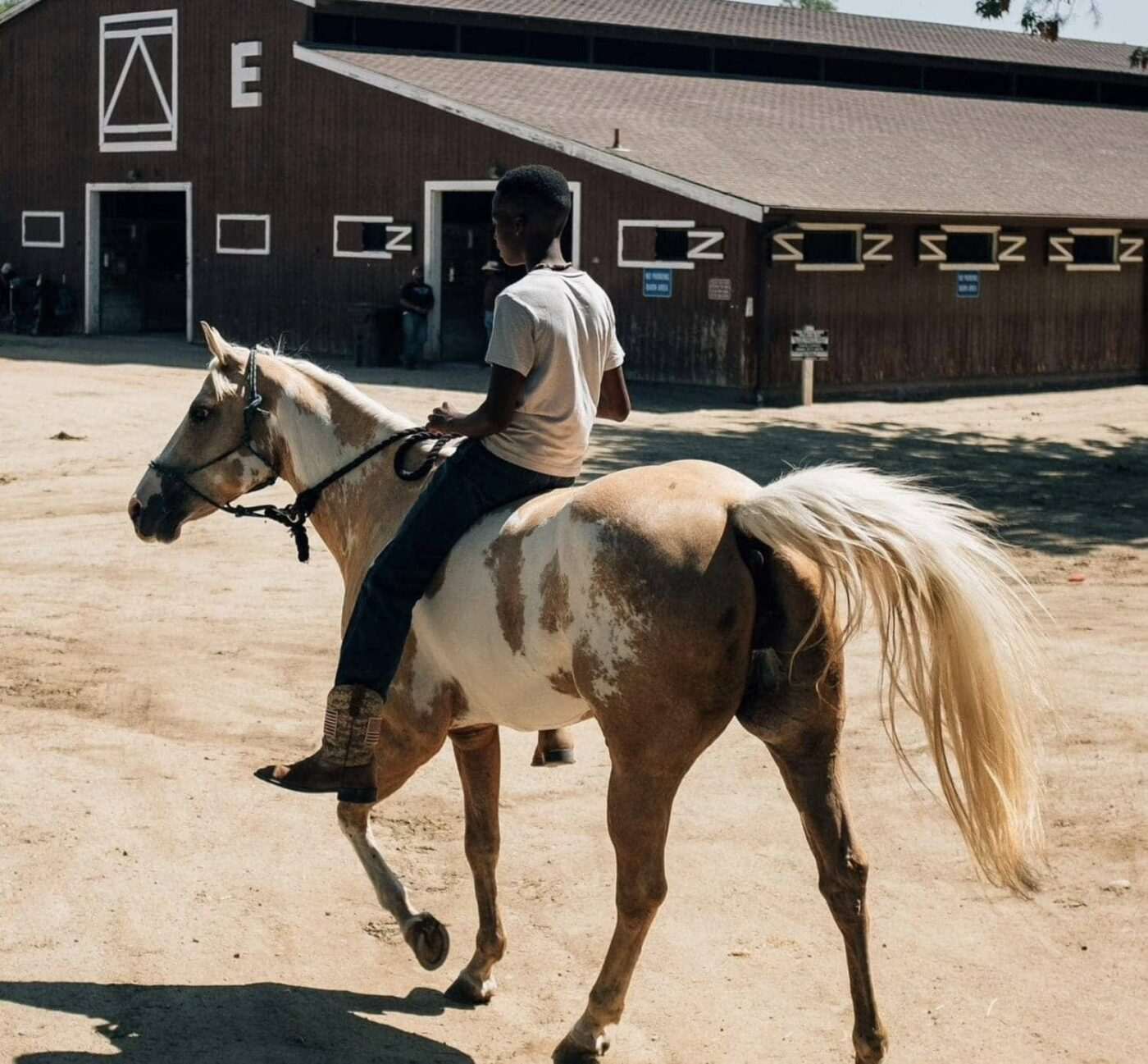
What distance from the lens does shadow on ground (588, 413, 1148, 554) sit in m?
15.6

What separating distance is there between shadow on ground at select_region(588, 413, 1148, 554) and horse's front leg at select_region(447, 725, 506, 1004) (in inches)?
357

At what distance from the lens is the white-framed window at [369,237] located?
100 ft

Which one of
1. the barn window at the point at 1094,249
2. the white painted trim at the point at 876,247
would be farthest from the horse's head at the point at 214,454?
the barn window at the point at 1094,249

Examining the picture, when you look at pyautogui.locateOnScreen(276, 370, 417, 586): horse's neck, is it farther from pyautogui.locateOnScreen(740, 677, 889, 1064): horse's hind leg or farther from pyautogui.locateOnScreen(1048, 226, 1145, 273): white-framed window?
pyautogui.locateOnScreen(1048, 226, 1145, 273): white-framed window

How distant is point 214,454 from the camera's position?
6336 millimetres

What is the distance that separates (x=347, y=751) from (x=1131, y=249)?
29.4 meters

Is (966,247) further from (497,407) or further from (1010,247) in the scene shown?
(497,407)

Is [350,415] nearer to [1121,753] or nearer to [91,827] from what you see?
[91,827]

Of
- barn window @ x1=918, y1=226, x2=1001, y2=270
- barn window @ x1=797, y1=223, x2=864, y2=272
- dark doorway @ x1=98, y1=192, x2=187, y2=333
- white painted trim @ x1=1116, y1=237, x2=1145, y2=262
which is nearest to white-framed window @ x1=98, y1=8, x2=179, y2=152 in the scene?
dark doorway @ x1=98, y1=192, x2=187, y2=333

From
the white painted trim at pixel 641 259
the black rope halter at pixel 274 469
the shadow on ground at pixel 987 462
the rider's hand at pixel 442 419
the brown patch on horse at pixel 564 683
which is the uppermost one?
the white painted trim at pixel 641 259

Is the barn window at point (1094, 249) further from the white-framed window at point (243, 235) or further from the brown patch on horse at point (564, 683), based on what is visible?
the brown patch on horse at point (564, 683)

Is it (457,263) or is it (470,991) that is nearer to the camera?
(470,991)

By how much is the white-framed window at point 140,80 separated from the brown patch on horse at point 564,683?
30.8 m

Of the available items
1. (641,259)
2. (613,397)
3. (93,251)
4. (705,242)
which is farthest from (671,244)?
(613,397)
